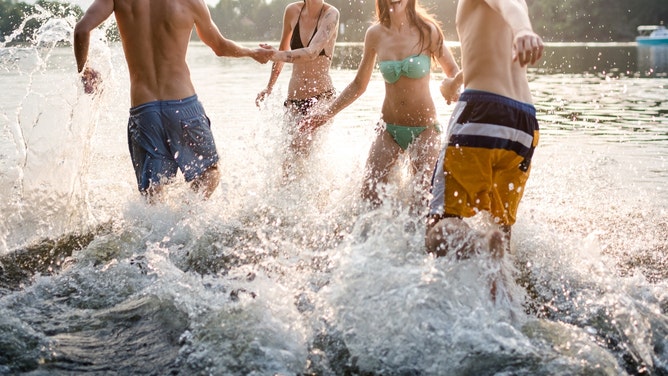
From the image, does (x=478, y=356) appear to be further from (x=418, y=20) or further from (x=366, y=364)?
(x=418, y=20)

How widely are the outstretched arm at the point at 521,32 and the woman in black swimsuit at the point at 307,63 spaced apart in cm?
369

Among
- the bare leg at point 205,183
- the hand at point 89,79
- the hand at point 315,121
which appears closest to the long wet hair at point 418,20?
the hand at point 315,121

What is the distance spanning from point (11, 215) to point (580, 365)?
5.09 metres

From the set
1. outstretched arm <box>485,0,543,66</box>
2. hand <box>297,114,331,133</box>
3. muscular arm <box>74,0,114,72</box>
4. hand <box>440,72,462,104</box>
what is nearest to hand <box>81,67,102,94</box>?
muscular arm <box>74,0,114,72</box>

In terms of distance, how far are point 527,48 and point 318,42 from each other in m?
4.11

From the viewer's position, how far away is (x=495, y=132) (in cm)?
371

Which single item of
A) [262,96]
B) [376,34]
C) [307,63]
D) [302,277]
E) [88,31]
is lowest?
[302,277]

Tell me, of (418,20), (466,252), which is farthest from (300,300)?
(418,20)

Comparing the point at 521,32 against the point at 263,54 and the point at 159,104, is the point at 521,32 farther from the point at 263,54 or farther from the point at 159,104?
the point at 263,54

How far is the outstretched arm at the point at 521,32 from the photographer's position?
124 inches

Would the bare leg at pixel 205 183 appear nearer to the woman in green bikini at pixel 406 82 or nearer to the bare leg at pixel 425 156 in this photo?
the woman in green bikini at pixel 406 82

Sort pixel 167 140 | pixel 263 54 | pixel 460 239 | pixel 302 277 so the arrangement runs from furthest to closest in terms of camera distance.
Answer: pixel 263 54, pixel 167 140, pixel 302 277, pixel 460 239

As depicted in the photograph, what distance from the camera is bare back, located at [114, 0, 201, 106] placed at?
5.22m

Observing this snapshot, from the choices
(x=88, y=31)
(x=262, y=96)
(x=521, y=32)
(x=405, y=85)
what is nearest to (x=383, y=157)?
(x=405, y=85)
